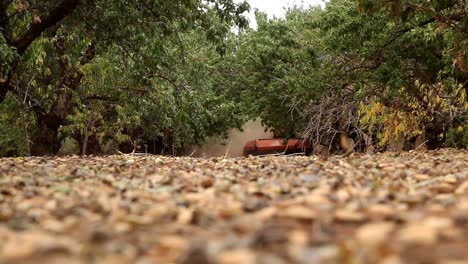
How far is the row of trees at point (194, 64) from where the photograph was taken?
26.1 ft

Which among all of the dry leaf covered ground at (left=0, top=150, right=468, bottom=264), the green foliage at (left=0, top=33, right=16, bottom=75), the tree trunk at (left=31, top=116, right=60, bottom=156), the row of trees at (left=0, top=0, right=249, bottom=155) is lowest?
the dry leaf covered ground at (left=0, top=150, right=468, bottom=264)

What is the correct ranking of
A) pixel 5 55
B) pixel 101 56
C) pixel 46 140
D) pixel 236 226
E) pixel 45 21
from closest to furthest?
pixel 236 226, pixel 5 55, pixel 45 21, pixel 101 56, pixel 46 140

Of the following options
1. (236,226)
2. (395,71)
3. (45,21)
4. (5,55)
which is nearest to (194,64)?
(395,71)

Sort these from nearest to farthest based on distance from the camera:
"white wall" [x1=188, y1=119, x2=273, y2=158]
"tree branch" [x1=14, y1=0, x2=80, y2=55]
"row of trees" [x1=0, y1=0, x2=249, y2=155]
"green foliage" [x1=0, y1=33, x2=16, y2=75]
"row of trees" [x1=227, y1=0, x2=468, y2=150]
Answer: "green foliage" [x1=0, y1=33, x2=16, y2=75] → "tree branch" [x1=14, y1=0, x2=80, y2=55] → "row of trees" [x1=0, y1=0, x2=249, y2=155] → "row of trees" [x1=227, y1=0, x2=468, y2=150] → "white wall" [x1=188, y1=119, x2=273, y2=158]

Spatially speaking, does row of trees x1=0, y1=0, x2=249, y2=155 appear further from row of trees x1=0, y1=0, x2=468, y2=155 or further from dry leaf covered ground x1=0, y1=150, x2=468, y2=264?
dry leaf covered ground x1=0, y1=150, x2=468, y2=264

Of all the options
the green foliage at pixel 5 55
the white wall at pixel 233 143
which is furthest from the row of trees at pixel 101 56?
the white wall at pixel 233 143

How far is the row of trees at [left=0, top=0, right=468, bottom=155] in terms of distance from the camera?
7.95 metres

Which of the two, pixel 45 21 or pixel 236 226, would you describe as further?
pixel 45 21

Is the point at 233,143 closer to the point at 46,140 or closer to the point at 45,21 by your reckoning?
the point at 46,140

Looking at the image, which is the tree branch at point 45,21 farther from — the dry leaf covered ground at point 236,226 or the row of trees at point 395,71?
the dry leaf covered ground at point 236,226

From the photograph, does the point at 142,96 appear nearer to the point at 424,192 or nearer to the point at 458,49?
the point at 458,49

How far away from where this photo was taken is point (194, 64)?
1639 centimetres

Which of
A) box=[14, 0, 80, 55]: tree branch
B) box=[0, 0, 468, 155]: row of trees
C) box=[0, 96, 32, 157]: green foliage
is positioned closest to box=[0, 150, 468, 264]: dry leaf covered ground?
box=[0, 0, 468, 155]: row of trees

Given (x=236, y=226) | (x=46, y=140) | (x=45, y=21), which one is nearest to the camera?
(x=236, y=226)
